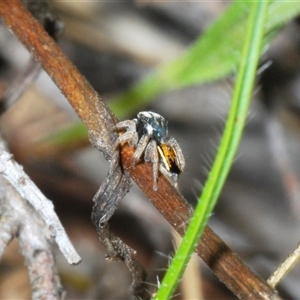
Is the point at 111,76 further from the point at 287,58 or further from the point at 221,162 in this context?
the point at 221,162

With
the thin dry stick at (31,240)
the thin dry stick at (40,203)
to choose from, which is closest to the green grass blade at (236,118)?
the thin dry stick at (40,203)

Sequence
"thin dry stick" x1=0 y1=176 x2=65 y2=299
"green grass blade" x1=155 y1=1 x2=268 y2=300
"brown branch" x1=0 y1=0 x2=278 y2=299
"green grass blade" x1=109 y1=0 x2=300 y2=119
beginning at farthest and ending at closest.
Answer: "green grass blade" x1=109 y1=0 x2=300 y2=119
"thin dry stick" x1=0 y1=176 x2=65 y2=299
"brown branch" x1=0 y1=0 x2=278 y2=299
"green grass blade" x1=155 y1=1 x2=268 y2=300

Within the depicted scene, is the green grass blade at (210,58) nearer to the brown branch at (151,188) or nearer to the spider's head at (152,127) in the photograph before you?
the spider's head at (152,127)

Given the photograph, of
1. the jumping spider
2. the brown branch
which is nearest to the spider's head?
the jumping spider

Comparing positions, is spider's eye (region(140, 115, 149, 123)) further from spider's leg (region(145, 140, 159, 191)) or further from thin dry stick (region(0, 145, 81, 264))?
thin dry stick (region(0, 145, 81, 264))

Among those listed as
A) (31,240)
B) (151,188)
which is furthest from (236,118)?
(31,240)

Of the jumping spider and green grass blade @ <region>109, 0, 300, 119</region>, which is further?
green grass blade @ <region>109, 0, 300, 119</region>

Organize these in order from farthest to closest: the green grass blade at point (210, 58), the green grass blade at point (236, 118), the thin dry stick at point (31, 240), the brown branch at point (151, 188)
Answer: the green grass blade at point (210, 58)
the thin dry stick at point (31, 240)
the brown branch at point (151, 188)
the green grass blade at point (236, 118)
